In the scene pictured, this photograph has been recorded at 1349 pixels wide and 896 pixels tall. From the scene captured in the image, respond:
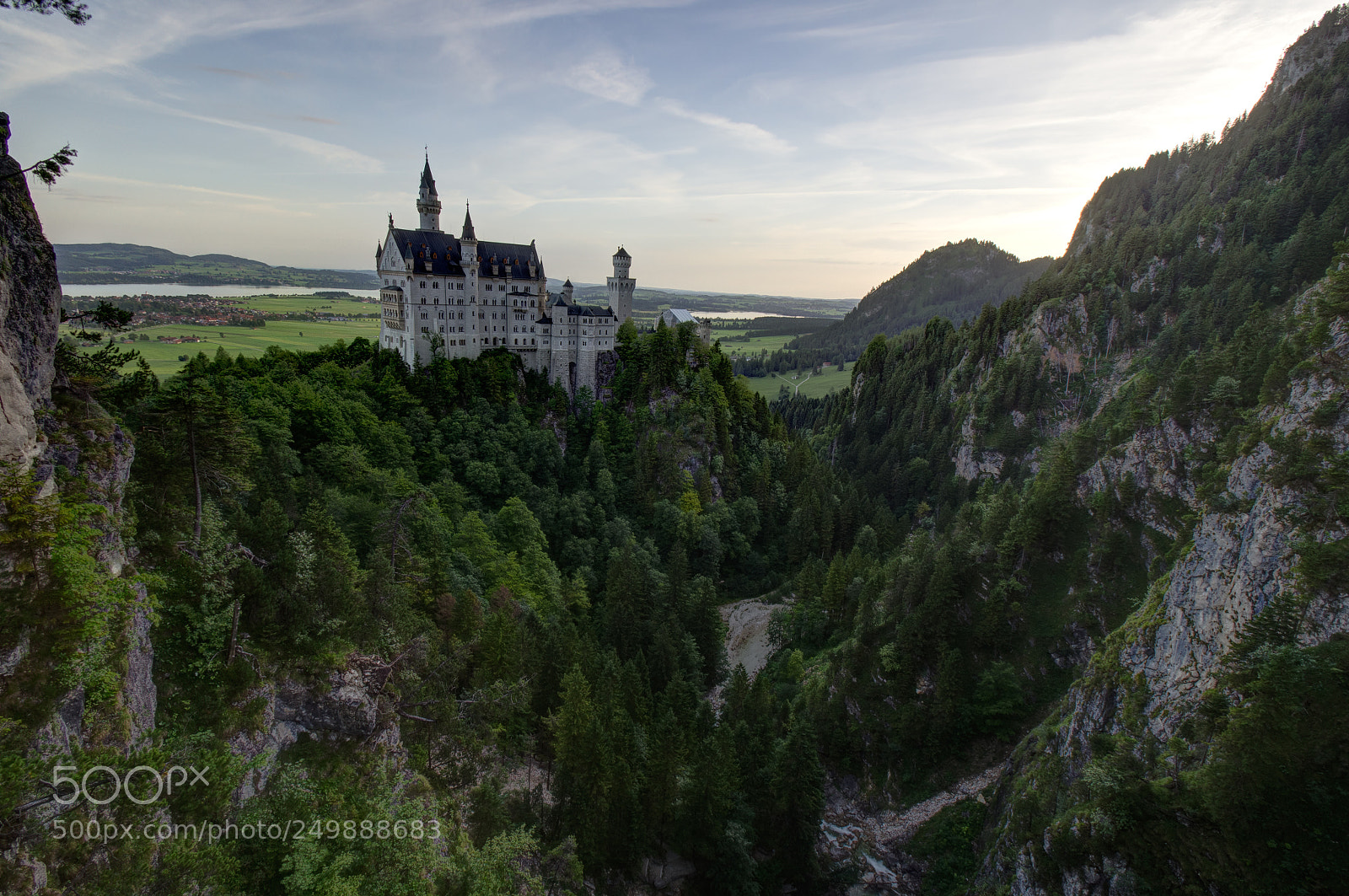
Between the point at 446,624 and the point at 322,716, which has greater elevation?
the point at 322,716

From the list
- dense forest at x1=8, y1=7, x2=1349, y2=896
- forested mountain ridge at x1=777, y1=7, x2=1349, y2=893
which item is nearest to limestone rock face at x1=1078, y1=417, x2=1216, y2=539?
forested mountain ridge at x1=777, y1=7, x2=1349, y2=893

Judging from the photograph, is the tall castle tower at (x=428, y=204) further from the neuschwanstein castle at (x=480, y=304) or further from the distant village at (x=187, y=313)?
the distant village at (x=187, y=313)

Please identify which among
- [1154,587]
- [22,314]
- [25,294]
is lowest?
[1154,587]

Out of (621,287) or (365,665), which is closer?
(365,665)

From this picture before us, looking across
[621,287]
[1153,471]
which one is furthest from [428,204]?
[1153,471]

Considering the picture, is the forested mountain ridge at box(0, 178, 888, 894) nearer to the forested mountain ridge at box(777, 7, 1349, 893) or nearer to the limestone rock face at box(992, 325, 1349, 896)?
the forested mountain ridge at box(777, 7, 1349, 893)

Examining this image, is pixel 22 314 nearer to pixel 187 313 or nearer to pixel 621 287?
pixel 621 287

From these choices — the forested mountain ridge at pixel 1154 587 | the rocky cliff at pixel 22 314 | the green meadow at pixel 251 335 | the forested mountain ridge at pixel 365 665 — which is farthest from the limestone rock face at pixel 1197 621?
the green meadow at pixel 251 335
